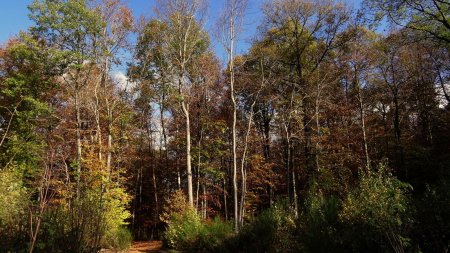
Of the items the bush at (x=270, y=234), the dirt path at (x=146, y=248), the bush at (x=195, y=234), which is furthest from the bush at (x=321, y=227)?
the dirt path at (x=146, y=248)

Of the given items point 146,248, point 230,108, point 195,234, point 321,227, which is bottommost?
point 146,248

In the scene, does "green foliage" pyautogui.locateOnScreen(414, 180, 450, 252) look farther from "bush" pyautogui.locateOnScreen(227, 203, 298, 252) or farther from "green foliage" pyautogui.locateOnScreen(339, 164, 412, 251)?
"bush" pyautogui.locateOnScreen(227, 203, 298, 252)

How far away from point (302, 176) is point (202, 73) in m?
9.22

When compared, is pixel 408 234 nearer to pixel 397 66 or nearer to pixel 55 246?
pixel 55 246

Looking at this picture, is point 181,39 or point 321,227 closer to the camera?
point 321,227

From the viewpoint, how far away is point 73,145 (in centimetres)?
2370

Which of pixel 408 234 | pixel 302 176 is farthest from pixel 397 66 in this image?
pixel 408 234

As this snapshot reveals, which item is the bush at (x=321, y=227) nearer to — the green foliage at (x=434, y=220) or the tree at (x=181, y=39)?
the green foliage at (x=434, y=220)

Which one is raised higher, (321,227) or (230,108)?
(230,108)

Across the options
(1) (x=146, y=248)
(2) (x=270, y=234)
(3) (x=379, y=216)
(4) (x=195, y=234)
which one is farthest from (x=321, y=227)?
(1) (x=146, y=248)

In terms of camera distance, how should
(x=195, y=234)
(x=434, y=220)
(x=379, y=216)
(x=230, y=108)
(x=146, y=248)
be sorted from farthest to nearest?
(x=230, y=108), (x=146, y=248), (x=195, y=234), (x=379, y=216), (x=434, y=220)

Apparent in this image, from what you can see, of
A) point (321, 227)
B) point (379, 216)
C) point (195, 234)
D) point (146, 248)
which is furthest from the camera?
point (146, 248)

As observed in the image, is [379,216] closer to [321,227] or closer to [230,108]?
[321,227]

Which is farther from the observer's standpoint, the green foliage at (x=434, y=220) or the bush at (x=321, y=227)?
the bush at (x=321, y=227)
